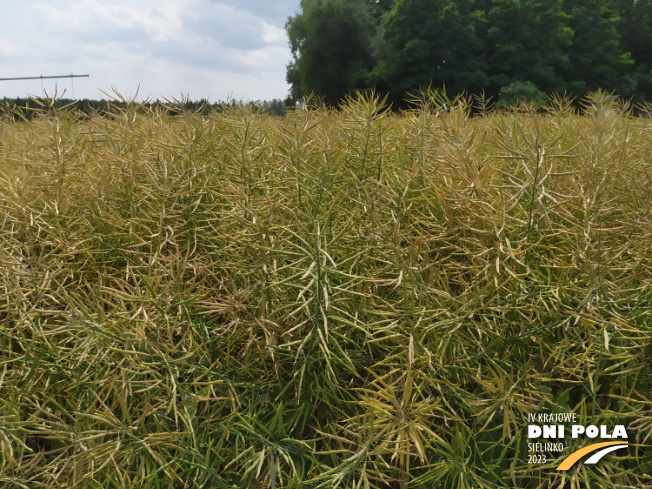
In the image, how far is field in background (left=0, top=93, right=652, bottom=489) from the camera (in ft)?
3.14

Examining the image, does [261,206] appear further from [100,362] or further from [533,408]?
[533,408]

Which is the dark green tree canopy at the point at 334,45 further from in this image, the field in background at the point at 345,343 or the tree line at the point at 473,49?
the field in background at the point at 345,343

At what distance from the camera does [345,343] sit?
107 cm

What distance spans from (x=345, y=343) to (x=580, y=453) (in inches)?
17.4

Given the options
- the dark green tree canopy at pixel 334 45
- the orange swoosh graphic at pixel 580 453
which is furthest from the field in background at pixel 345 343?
the dark green tree canopy at pixel 334 45

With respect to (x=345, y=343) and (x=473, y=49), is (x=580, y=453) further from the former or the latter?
(x=473, y=49)

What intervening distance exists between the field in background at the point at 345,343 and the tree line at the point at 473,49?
1583cm

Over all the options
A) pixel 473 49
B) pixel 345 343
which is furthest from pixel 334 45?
pixel 345 343

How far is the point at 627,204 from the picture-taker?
1.32 metres

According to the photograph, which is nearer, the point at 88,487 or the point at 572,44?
the point at 88,487

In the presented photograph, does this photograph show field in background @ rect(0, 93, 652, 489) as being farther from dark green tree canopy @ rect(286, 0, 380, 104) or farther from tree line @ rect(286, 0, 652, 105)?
dark green tree canopy @ rect(286, 0, 380, 104)

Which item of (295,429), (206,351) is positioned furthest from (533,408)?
(206,351)

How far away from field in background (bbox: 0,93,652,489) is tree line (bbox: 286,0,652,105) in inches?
623

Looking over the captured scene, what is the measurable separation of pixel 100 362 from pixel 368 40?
23.3 meters
